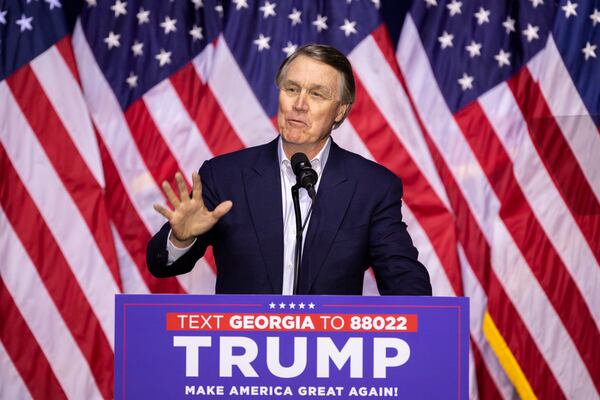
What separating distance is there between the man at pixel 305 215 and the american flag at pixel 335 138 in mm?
1325

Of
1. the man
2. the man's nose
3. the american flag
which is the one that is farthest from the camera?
the american flag

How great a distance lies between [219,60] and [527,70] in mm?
1486

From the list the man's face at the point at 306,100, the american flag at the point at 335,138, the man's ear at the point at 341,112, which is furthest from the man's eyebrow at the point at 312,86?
the american flag at the point at 335,138

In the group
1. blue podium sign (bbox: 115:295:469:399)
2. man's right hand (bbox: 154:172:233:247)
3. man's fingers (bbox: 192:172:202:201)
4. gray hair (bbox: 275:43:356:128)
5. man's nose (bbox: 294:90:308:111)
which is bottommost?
blue podium sign (bbox: 115:295:469:399)

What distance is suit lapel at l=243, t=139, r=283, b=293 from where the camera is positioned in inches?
84.5

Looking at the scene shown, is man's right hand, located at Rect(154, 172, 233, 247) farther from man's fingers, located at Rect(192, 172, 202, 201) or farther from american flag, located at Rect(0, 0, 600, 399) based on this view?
american flag, located at Rect(0, 0, 600, 399)

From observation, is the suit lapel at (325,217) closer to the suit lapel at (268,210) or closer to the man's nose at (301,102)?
the suit lapel at (268,210)

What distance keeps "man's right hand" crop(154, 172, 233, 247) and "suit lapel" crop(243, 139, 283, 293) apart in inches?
12.5

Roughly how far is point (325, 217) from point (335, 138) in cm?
155

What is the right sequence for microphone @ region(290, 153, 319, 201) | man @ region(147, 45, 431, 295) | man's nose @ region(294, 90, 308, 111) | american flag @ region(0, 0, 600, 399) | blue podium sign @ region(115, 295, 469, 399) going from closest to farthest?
blue podium sign @ region(115, 295, 469, 399), microphone @ region(290, 153, 319, 201), man @ region(147, 45, 431, 295), man's nose @ region(294, 90, 308, 111), american flag @ region(0, 0, 600, 399)

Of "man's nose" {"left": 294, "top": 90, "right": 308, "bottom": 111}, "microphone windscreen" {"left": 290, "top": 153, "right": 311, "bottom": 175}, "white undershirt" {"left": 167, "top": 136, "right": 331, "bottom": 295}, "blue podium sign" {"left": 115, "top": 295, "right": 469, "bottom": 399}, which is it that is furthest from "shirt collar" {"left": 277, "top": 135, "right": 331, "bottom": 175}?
"blue podium sign" {"left": 115, "top": 295, "right": 469, "bottom": 399}

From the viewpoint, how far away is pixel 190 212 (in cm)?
185

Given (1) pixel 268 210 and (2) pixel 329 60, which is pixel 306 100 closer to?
(2) pixel 329 60

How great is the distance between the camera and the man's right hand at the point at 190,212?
5.99ft
